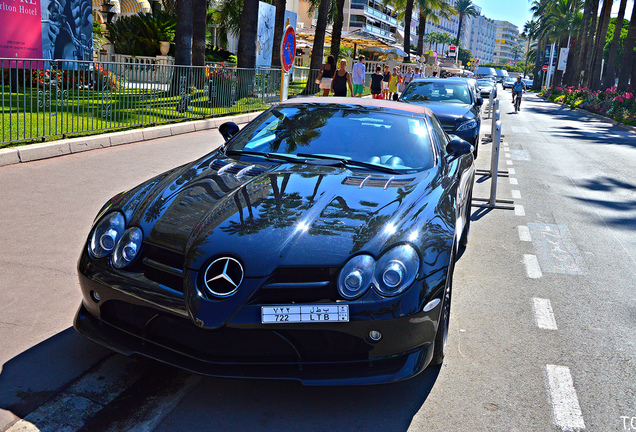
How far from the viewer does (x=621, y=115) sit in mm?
29141

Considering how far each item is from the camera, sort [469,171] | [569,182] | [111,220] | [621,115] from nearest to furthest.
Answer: [111,220]
[469,171]
[569,182]
[621,115]

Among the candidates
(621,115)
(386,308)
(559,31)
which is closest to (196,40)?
(386,308)

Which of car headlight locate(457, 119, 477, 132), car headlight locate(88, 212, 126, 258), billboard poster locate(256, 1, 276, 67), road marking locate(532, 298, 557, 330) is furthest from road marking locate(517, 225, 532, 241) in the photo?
billboard poster locate(256, 1, 276, 67)

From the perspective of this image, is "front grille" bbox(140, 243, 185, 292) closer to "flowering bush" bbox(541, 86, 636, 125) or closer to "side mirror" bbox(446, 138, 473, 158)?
"side mirror" bbox(446, 138, 473, 158)

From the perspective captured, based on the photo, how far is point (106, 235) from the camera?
336 centimetres

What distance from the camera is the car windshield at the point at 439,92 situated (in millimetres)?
13258

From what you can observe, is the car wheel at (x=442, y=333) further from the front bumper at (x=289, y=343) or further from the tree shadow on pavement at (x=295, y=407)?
the front bumper at (x=289, y=343)

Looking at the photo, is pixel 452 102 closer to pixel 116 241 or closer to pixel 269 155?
pixel 269 155

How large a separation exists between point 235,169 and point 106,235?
1103mm

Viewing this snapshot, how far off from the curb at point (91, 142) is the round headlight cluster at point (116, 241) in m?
6.13

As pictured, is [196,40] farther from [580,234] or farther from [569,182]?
[580,234]

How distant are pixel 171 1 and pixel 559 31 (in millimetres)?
63860

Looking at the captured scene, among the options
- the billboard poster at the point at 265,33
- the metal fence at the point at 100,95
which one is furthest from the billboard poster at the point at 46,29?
the billboard poster at the point at 265,33

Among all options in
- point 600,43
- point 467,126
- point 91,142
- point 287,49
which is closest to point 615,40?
point 600,43
